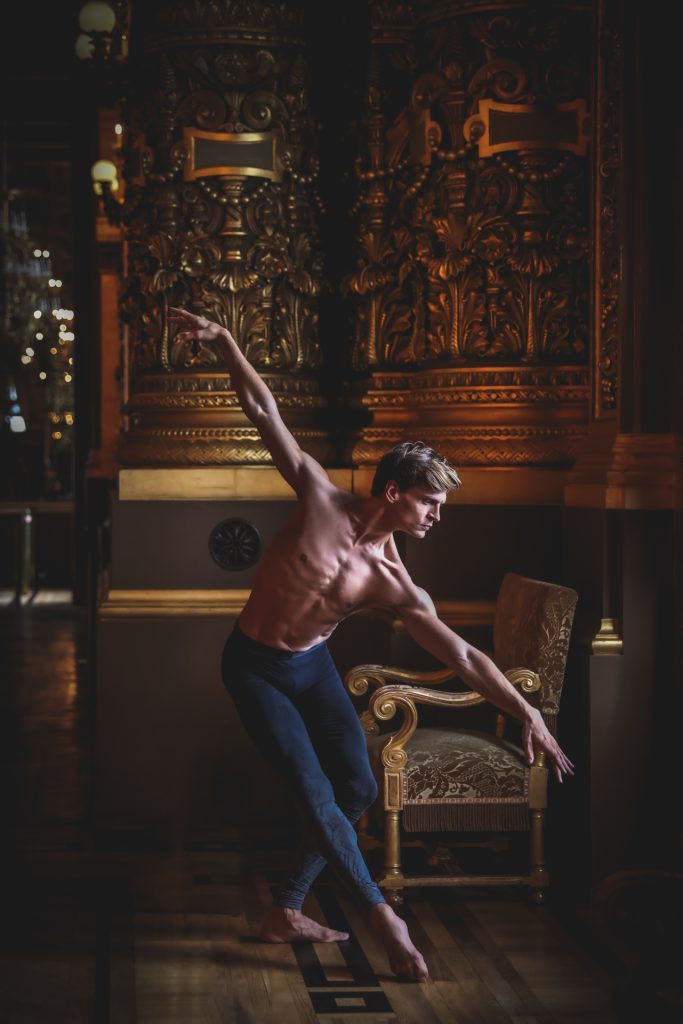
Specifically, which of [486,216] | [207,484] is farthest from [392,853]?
[486,216]

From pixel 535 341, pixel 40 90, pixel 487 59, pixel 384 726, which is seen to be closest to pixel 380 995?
pixel 384 726

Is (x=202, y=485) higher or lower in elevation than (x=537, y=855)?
higher

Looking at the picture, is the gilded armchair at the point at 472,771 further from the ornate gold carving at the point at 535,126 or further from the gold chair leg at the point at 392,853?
the ornate gold carving at the point at 535,126

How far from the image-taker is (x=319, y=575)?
4.14 metres

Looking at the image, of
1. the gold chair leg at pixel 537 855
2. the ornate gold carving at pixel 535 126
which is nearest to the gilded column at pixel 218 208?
the ornate gold carving at pixel 535 126

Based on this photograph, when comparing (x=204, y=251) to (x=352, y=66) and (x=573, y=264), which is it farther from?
(x=573, y=264)

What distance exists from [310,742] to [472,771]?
25.2 inches

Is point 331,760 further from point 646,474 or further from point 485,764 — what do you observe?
point 646,474

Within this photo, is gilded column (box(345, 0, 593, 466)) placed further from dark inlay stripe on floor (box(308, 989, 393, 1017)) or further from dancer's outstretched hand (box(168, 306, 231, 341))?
dark inlay stripe on floor (box(308, 989, 393, 1017))

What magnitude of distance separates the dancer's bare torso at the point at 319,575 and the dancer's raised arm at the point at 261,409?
0.04 m

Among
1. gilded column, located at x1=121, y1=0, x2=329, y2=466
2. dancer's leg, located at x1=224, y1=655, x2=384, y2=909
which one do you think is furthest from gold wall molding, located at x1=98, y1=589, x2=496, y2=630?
dancer's leg, located at x1=224, y1=655, x2=384, y2=909

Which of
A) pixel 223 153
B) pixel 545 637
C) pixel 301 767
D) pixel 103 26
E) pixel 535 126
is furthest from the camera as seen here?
pixel 103 26

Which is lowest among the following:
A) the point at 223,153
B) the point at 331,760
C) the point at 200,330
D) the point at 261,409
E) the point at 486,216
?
the point at 331,760

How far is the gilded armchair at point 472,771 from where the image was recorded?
4594mm
